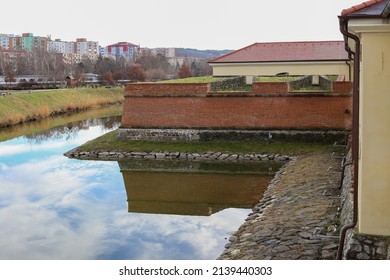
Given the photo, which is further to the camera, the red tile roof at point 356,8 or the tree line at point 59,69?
the tree line at point 59,69

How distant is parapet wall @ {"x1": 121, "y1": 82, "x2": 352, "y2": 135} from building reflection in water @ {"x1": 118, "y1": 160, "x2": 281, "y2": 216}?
2231 millimetres

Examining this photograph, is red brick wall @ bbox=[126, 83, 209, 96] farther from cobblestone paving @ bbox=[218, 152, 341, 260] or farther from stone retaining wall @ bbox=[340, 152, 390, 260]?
stone retaining wall @ bbox=[340, 152, 390, 260]

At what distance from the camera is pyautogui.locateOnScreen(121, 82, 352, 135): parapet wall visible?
51.8ft

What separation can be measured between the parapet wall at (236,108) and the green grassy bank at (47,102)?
10086 mm

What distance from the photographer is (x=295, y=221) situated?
794 centimetres

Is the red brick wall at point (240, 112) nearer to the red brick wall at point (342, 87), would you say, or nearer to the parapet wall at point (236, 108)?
the parapet wall at point (236, 108)

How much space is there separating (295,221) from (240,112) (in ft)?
28.9

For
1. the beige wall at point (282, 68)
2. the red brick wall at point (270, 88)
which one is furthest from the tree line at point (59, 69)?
the red brick wall at point (270, 88)

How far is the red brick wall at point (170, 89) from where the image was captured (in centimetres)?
1681

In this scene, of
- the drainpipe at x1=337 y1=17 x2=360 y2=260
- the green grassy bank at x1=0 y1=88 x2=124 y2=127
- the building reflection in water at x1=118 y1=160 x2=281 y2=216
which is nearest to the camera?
the drainpipe at x1=337 y1=17 x2=360 y2=260

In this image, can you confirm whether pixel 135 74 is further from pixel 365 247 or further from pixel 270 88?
pixel 365 247

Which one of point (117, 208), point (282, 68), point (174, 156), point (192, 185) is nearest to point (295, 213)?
point (117, 208)

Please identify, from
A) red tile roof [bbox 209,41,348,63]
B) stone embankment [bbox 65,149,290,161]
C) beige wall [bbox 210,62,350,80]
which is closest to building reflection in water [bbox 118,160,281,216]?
stone embankment [bbox 65,149,290,161]

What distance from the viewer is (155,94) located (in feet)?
56.3
